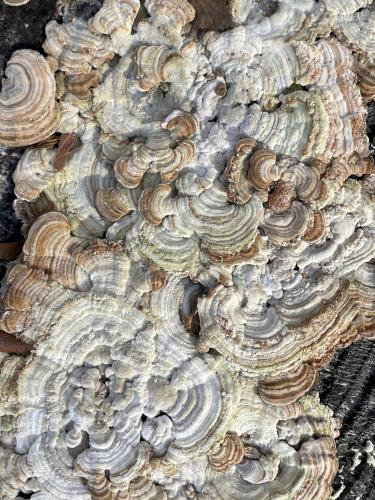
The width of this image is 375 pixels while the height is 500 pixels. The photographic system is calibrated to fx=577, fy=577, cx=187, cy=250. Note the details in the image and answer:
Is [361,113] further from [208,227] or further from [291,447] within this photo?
[291,447]

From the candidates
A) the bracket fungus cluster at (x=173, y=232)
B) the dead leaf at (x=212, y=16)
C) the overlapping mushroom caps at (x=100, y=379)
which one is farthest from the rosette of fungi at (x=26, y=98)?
the dead leaf at (x=212, y=16)

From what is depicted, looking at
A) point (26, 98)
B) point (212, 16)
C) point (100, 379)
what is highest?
point (212, 16)

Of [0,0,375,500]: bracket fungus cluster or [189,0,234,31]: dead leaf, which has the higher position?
[189,0,234,31]: dead leaf

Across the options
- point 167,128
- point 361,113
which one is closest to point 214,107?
point 167,128

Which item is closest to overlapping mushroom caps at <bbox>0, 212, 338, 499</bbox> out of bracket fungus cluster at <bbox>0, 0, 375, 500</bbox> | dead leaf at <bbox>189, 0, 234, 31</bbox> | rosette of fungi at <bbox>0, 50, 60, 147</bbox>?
bracket fungus cluster at <bbox>0, 0, 375, 500</bbox>

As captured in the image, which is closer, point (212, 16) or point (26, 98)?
point (26, 98)

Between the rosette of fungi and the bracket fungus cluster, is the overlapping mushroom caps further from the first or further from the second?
the rosette of fungi

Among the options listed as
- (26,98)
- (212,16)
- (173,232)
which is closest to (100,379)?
(173,232)

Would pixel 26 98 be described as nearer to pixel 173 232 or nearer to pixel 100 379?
pixel 173 232
